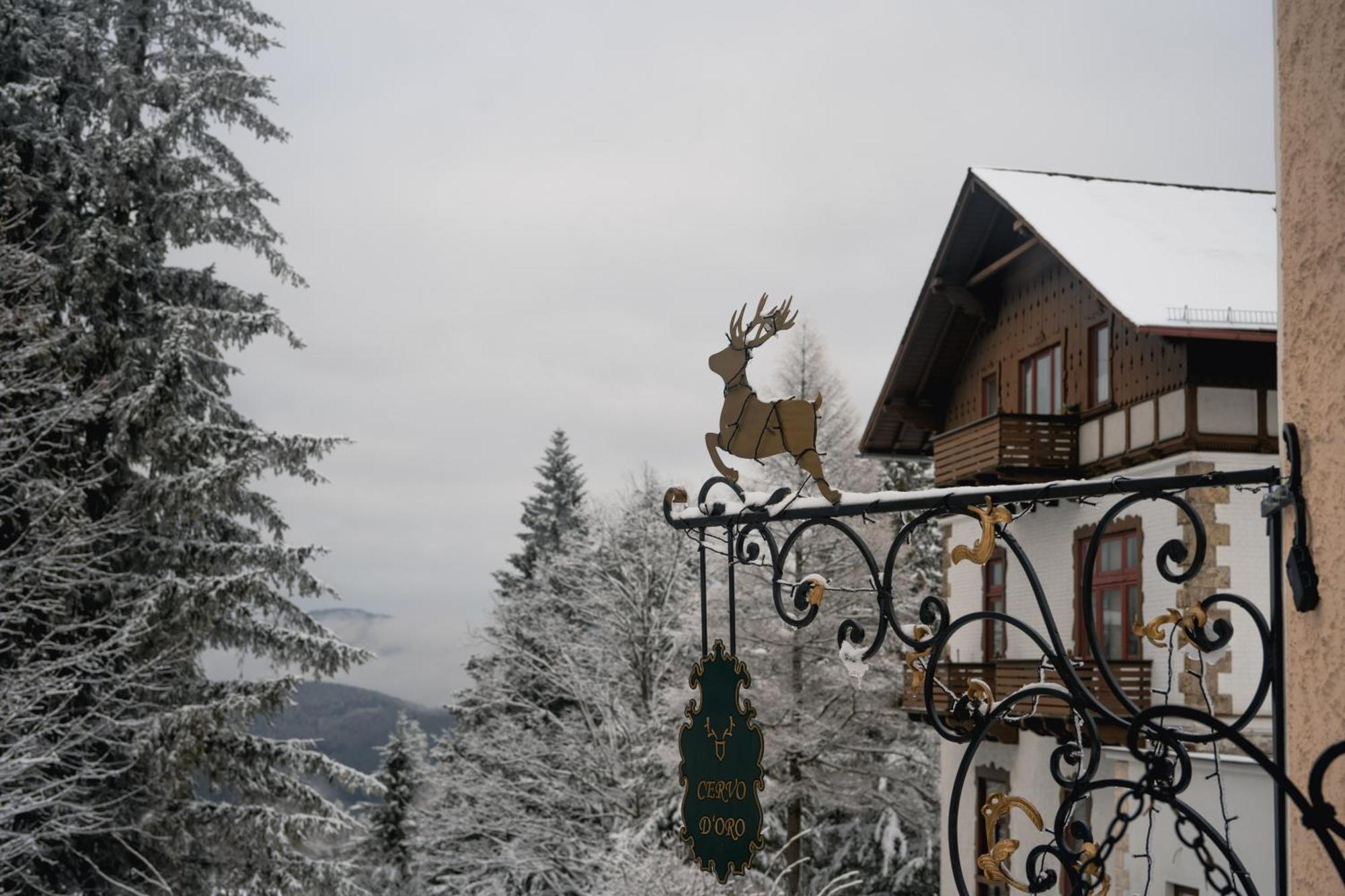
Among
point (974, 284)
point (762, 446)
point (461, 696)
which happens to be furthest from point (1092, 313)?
point (461, 696)

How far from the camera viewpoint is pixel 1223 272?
13445 millimetres


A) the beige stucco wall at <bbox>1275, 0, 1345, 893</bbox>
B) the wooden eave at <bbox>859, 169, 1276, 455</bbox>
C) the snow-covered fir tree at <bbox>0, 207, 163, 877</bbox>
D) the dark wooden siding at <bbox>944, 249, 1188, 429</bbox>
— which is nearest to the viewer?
the beige stucco wall at <bbox>1275, 0, 1345, 893</bbox>

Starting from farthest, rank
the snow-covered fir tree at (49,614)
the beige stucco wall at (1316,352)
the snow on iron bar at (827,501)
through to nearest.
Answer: the snow-covered fir tree at (49,614) < the snow on iron bar at (827,501) < the beige stucco wall at (1316,352)

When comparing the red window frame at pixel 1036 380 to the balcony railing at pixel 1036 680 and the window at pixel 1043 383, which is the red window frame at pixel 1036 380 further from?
the balcony railing at pixel 1036 680

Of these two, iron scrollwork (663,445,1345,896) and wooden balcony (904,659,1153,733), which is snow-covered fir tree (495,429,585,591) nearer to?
wooden balcony (904,659,1153,733)

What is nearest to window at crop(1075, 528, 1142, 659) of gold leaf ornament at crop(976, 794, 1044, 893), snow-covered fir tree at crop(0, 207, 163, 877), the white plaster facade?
the white plaster facade

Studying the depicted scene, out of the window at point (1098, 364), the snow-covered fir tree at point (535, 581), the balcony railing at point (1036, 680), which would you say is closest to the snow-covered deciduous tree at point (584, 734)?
the snow-covered fir tree at point (535, 581)

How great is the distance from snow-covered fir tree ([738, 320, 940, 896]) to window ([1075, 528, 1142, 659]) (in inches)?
234

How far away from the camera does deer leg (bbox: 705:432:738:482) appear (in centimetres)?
368

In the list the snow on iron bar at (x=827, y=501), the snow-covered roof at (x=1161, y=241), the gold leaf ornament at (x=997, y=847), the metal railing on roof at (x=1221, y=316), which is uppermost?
the snow-covered roof at (x=1161, y=241)

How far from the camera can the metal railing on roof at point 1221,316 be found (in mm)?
12211

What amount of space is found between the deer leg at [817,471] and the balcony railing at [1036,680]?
7226 millimetres

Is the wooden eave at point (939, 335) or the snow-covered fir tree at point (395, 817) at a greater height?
the wooden eave at point (939, 335)

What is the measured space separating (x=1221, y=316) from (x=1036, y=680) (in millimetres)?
4387
